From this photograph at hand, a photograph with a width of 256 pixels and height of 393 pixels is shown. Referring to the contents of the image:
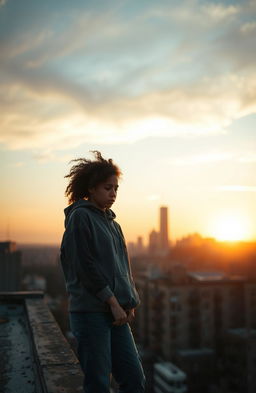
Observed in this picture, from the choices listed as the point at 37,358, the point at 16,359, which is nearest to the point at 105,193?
the point at 37,358

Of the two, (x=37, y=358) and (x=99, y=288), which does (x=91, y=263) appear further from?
(x=37, y=358)

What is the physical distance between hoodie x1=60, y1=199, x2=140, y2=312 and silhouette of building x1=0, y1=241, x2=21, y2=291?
17.3 m

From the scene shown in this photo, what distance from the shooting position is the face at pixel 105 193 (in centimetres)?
267

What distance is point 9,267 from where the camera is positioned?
1888 cm

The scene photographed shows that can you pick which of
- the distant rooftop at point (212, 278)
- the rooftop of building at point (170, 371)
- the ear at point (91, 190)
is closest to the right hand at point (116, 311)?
the ear at point (91, 190)

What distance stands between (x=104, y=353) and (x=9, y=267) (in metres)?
17.8

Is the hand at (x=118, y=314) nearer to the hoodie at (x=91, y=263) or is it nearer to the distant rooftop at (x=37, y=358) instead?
the hoodie at (x=91, y=263)

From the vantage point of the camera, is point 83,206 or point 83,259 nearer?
point 83,259

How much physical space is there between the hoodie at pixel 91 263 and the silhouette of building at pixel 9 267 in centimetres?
1731

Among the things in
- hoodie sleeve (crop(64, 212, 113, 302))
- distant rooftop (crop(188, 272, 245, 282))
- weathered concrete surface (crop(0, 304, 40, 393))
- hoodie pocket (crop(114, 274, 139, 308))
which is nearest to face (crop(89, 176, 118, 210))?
hoodie sleeve (crop(64, 212, 113, 302))

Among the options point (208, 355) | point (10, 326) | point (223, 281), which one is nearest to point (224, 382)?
point (208, 355)

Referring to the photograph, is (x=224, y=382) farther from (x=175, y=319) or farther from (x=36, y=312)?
(x=36, y=312)

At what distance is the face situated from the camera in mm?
2666

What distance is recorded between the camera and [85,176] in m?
2.73
